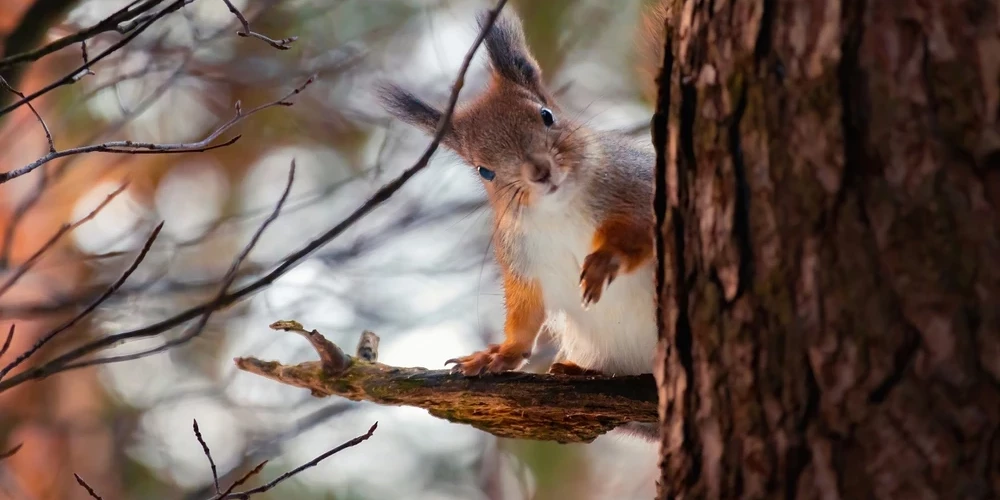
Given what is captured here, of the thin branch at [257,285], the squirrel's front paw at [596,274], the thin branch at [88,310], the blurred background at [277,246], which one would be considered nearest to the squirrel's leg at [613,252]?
the squirrel's front paw at [596,274]

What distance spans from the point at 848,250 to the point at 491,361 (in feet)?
2.82

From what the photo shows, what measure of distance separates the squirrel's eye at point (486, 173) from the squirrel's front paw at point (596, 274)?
12.1 inches

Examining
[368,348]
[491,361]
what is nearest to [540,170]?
[491,361]

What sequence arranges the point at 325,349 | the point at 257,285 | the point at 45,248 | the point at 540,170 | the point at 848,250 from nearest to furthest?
1. the point at 848,250
2. the point at 257,285
3. the point at 45,248
4. the point at 325,349
5. the point at 540,170

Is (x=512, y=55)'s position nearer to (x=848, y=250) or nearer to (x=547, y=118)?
(x=547, y=118)

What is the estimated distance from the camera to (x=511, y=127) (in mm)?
1688

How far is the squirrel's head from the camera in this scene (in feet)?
5.29

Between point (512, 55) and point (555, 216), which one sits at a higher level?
point (512, 55)

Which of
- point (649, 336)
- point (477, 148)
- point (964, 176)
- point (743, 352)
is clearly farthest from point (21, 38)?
point (964, 176)

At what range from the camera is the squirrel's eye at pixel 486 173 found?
1696 mm

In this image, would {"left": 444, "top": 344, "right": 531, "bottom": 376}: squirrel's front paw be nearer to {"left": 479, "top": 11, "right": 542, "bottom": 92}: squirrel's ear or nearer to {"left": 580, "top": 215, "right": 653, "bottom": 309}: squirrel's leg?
{"left": 580, "top": 215, "right": 653, "bottom": 309}: squirrel's leg

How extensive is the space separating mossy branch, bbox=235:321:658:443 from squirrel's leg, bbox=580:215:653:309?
0.49 feet

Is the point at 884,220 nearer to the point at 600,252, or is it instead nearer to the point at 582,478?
the point at 600,252

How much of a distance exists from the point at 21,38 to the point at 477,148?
92 centimetres
